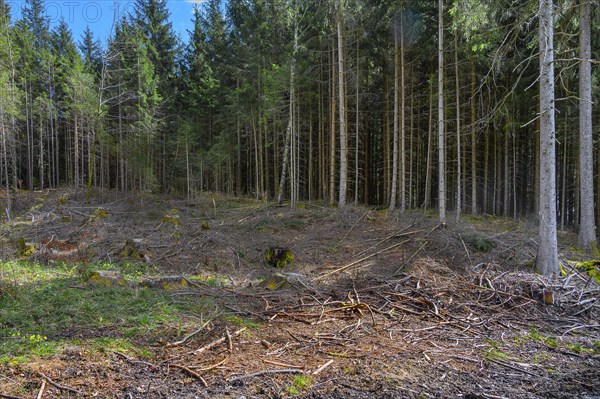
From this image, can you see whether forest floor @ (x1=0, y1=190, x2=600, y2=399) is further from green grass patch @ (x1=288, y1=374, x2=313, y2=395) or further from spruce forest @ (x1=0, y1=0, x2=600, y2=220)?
spruce forest @ (x1=0, y1=0, x2=600, y2=220)

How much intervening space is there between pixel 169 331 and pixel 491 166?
70.3 ft

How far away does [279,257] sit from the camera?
9.02m

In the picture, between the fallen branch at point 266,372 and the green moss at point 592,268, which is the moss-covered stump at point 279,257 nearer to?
the fallen branch at point 266,372

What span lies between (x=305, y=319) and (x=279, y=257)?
13.1 ft

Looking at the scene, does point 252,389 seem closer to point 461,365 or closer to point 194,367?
point 194,367

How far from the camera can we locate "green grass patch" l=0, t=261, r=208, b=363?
13.0 feet

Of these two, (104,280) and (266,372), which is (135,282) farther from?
(266,372)

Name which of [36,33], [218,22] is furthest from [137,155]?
[36,33]

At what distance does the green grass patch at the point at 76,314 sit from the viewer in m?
3.95

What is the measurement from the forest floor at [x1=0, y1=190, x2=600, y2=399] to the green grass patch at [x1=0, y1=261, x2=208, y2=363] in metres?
0.03

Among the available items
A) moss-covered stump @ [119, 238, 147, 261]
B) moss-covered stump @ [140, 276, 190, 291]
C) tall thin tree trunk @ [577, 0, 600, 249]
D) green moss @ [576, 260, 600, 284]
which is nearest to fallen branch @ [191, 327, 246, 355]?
moss-covered stump @ [140, 276, 190, 291]

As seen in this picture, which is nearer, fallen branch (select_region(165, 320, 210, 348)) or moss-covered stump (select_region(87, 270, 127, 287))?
fallen branch (select_region(165, 320, 210, 348))

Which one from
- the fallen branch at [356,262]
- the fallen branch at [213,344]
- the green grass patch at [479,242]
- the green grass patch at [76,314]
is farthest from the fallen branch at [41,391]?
the green grass patch at [479,242]

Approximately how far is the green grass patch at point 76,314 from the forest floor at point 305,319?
0.03 metres
